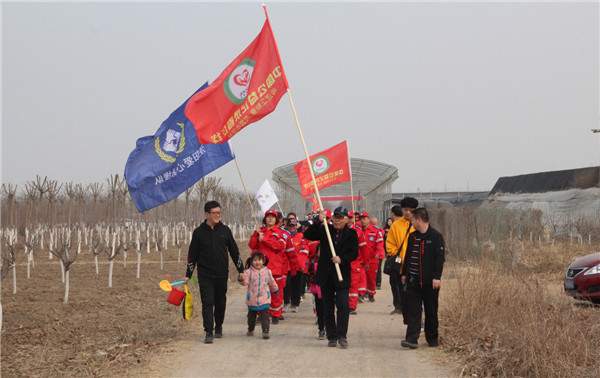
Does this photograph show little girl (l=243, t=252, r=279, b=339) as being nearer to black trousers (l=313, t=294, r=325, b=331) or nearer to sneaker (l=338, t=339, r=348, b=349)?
black trousers (l=313, t=294, r=325, b=331)

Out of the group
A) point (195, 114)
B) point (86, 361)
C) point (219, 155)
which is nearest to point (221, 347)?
point (86, 361)

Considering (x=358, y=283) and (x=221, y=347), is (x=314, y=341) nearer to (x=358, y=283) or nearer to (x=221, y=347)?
(x=221, y=347)

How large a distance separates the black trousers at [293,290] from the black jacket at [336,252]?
4.02 m

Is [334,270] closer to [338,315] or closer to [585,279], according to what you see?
[338,315]

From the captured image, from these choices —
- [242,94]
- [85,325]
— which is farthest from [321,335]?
[85,325]

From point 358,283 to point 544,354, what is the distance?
537 cm

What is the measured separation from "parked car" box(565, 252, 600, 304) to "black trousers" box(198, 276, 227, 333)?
5873 mm

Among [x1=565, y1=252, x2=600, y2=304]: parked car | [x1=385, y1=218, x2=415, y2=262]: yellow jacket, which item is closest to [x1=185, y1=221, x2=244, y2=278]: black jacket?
[x1=385, y1=218, x2=415, y2=262]: yellow jacket

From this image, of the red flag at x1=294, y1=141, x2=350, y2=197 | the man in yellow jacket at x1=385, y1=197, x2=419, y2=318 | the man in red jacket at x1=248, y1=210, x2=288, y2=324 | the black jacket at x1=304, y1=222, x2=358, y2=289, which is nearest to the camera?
the black jacket at x1=304, y1=222, x2=358, y2=289

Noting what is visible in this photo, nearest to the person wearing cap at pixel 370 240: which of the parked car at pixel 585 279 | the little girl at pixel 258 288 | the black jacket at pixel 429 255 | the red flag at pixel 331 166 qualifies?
the red flag at pixel 331 166

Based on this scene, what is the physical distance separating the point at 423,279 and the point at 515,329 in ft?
4.30

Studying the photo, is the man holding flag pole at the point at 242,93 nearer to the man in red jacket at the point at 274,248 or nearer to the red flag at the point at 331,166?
the man in red jacket at the point at 274,248

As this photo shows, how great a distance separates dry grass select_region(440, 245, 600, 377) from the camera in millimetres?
6695

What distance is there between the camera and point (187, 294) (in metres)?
9.48
